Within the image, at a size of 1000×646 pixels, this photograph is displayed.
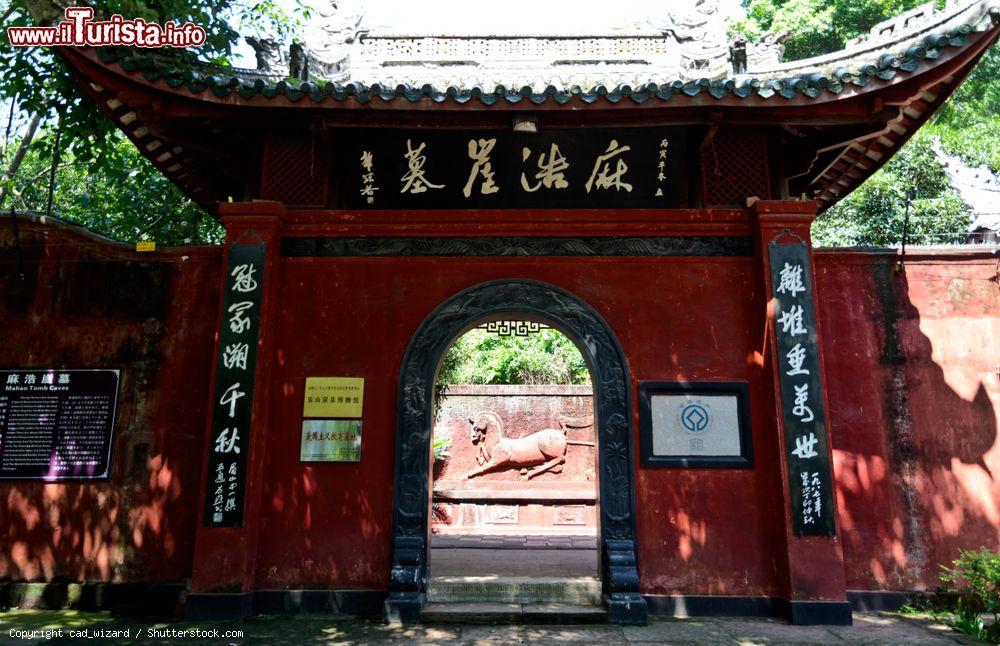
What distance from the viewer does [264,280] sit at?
5.91m

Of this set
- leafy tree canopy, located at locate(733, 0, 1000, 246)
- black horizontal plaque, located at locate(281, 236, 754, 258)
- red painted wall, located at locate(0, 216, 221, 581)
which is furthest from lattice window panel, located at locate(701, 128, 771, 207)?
leafy tree canopy, located at locate(733, 0, 1000, 246)

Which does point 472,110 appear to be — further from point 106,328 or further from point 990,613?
point 990,613

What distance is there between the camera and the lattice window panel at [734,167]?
6.20m

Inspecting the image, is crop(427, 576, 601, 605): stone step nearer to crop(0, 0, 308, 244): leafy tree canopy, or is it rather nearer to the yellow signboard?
the yellow signboard

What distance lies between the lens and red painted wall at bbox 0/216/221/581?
19.4ft

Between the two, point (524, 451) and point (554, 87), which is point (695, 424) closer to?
point (554, 87)

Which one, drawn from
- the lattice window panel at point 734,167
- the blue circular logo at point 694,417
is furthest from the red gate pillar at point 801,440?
the blue circular logo at point 694,417

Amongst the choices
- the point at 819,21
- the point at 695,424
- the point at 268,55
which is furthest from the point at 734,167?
the point at 819,21

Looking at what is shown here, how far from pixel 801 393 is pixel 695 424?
0.91 m

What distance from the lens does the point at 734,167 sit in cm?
626

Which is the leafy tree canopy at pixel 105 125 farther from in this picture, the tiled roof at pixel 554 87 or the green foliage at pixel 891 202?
the green foliage at pixel 891 202

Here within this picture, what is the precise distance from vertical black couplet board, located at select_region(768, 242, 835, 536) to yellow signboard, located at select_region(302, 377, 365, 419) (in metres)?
3.70

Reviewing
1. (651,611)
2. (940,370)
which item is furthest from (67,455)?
(940,370)

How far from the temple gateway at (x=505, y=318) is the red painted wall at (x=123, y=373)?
0.02 m
